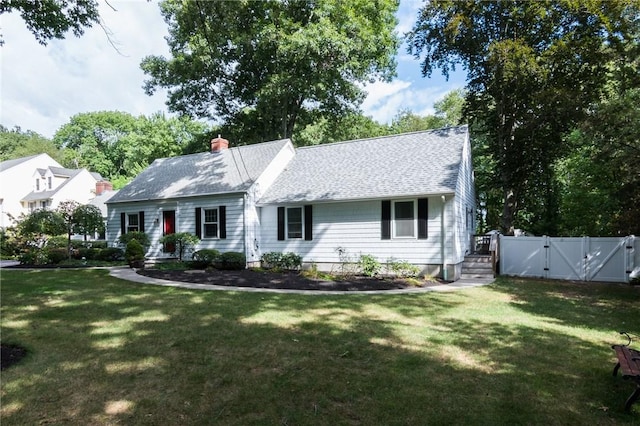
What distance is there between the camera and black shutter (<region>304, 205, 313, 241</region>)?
13.9m

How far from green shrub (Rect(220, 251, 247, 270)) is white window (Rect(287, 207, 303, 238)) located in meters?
1.98

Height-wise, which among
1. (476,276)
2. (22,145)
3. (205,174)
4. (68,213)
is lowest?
(476,276)

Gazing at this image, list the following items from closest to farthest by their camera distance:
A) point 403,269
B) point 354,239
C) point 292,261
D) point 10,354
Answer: point 10,354
point 403,269
point 354,239
point 292,261

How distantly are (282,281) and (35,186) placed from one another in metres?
38.8

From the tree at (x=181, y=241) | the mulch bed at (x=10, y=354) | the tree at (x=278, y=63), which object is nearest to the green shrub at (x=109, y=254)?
the tree at (x=181, y=241)

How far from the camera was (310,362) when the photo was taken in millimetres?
4359

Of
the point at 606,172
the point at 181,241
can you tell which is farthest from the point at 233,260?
the point at 606,172

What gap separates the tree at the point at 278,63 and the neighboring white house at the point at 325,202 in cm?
630

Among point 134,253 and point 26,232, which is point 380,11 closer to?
point 134,253

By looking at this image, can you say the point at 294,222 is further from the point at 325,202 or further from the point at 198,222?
the point at 198,222

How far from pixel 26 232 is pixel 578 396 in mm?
22578

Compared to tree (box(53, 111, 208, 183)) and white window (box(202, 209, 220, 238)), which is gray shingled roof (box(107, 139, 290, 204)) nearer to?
white window (box(202, 209, 220, 238))

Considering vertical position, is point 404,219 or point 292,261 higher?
point 404,219

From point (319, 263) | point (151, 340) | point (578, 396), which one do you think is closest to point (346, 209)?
point (319, 263)
